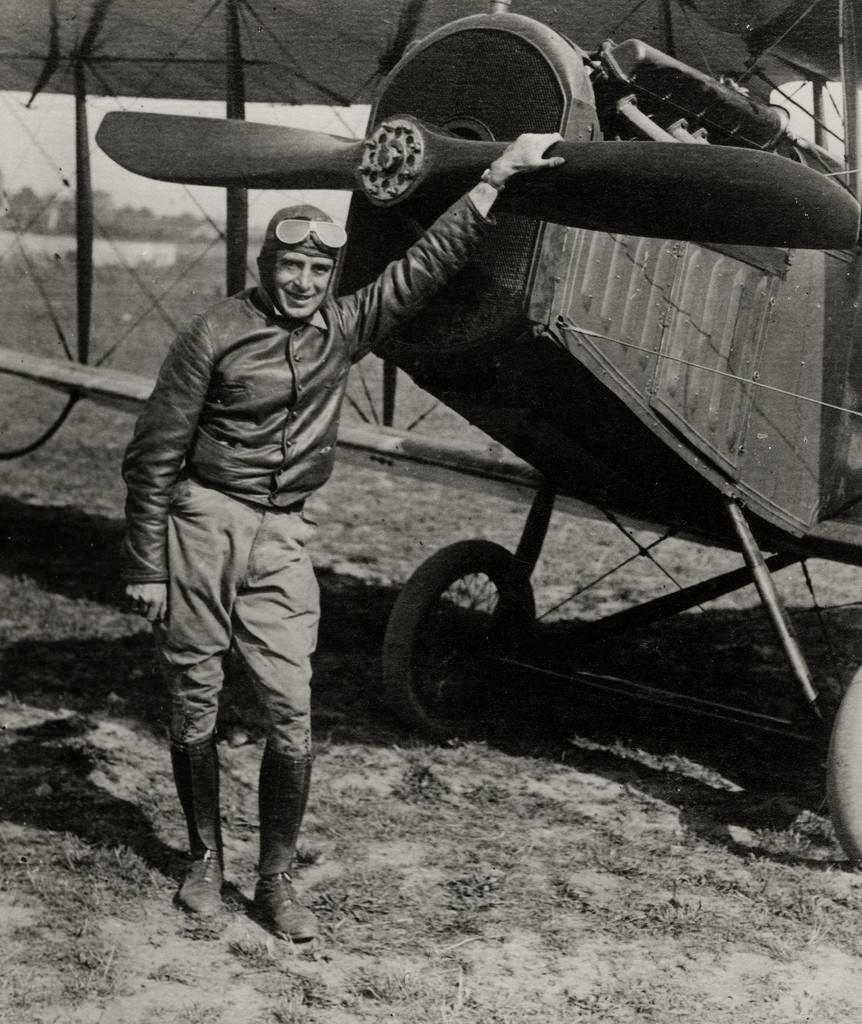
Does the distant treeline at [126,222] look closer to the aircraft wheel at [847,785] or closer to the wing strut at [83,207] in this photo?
the wing strut at [83,207]

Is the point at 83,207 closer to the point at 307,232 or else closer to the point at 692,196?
the point at 307,232

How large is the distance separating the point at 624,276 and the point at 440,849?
2146mm

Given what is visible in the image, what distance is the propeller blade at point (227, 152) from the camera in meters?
4.06

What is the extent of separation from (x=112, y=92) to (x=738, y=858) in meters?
7.61

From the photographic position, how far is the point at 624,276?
415cm

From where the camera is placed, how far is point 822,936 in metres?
3.65

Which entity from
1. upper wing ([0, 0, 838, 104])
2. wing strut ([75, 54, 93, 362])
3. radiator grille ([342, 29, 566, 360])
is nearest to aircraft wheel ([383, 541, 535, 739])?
radiator grille ([342, 29, 566, 360])

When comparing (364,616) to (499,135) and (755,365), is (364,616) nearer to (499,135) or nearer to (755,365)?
(755,365)

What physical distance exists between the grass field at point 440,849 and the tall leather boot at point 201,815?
0.08m

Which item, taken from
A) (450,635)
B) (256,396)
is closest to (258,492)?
(256,396)

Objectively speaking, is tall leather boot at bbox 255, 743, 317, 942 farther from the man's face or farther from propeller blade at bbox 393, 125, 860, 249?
propeller blade at bbox 393, 125, 860, 249

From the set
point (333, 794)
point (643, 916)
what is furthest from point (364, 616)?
point (643, 916)

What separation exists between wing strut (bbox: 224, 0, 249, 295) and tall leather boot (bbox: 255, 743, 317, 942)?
4.15 metres

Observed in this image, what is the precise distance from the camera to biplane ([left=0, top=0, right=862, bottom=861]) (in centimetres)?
356
